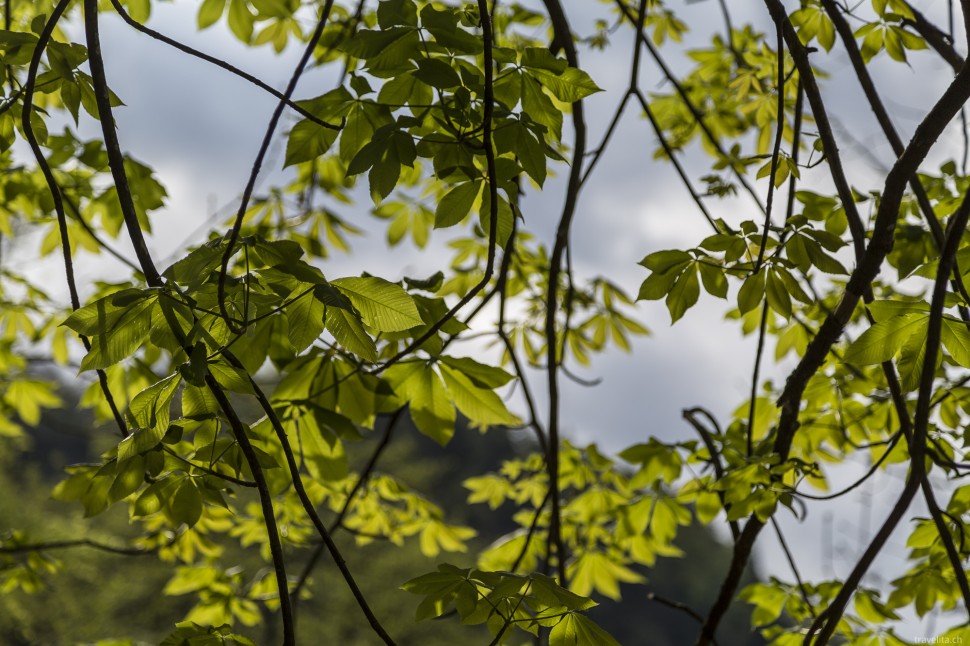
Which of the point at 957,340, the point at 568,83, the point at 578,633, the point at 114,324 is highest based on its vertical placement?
the point at 568,83

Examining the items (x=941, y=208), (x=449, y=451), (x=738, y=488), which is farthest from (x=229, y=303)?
(x=449, y=451)

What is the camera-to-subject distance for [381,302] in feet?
3.14

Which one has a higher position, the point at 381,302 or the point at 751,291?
the point at 751,291

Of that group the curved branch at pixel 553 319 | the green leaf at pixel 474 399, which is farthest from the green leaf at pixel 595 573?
the green leaf at pixel 474 399

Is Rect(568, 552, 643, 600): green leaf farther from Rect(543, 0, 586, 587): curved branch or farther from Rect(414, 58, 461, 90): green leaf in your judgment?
Rect(414, 58, 461, 90): green leaf

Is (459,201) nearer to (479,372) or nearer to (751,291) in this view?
(479,372)

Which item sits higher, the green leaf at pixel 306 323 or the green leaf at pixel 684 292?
the green leaf at pixel 684 292

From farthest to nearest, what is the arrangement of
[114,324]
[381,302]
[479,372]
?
[479,372] → [381,302] → [114,324]

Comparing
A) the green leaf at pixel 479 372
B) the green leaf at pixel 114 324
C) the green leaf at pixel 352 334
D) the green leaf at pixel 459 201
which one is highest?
the green leaf at pixel 459 201

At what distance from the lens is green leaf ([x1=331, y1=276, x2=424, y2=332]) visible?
95cm

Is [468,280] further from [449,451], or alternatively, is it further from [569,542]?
[449,451]

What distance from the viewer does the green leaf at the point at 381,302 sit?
95 centimetres

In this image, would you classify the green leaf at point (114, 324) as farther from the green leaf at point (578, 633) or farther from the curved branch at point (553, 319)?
the curved branch at point (553, 319)

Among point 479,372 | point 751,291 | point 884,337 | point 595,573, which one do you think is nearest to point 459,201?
point 479,372
